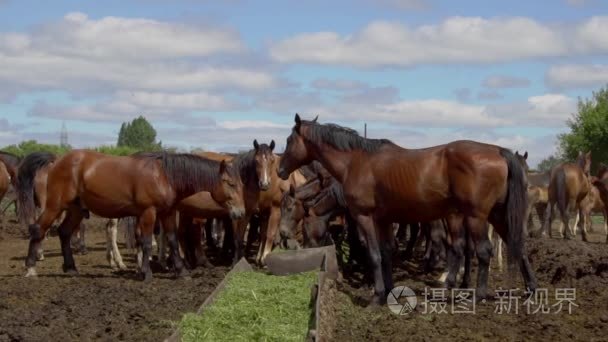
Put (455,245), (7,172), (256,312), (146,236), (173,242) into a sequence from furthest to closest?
1. (7,172)
2. (173,242)
3. (146,236)
4. (455,245)
5. (256,312)

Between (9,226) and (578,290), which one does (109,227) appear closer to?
(578,290)

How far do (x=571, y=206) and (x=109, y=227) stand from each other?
13.7m

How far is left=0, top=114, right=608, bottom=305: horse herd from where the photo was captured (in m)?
10.3

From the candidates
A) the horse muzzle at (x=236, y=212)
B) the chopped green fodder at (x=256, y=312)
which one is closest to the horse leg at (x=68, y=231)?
the horse muzzle at (x=236, y=212)

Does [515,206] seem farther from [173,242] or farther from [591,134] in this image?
[591,134]

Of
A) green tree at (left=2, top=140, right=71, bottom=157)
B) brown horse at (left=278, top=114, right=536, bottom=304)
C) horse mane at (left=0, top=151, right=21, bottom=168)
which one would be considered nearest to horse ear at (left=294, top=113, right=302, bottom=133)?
brown horse at (left=278, top=114, right=536, bottom=304)

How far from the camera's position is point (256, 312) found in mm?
9492

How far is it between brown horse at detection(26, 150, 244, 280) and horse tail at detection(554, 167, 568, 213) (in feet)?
41.2

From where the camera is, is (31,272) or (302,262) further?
(31,272)

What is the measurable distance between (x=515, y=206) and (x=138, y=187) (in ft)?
19.4

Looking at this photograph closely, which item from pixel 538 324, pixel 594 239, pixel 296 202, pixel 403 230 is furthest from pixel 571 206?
pixel 538 324

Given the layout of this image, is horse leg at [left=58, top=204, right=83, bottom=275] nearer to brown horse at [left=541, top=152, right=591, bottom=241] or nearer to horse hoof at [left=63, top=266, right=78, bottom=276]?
horse hoof at [left=63, top=266, right=78, bottom=276]

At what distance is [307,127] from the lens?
37.6ft

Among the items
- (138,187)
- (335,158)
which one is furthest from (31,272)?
(335,158)
